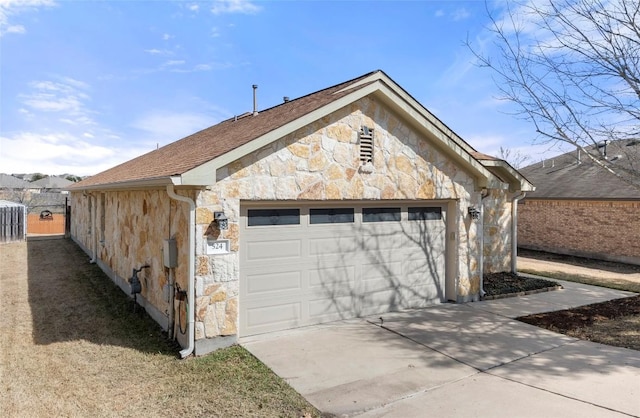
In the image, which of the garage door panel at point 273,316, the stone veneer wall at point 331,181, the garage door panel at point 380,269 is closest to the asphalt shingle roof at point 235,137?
the stone veneer wall at point 331,181

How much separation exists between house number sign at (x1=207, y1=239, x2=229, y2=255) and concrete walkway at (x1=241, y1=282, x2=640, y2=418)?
61.7 inches

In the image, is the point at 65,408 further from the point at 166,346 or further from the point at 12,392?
the point at 166,346

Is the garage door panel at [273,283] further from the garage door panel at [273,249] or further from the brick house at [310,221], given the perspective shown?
the garage door panel at [273,249]

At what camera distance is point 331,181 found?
7.30 meters

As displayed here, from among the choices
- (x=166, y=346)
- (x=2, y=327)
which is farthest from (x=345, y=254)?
(x=2, y=327)

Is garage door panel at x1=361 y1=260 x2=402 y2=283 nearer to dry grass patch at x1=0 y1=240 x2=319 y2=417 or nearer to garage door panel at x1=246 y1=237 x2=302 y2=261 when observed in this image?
garage door panel at x1=246 y1=237 x2=302 y2=261

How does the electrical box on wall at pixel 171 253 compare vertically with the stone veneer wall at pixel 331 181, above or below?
below

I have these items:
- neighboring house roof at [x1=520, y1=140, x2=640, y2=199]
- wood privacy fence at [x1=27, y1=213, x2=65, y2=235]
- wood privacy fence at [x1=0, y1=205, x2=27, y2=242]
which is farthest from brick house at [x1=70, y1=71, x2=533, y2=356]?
wood privacy fence at [x1=27, y1=213, x2=65, y2=235]

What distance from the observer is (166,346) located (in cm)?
641

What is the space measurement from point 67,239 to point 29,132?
6.16m

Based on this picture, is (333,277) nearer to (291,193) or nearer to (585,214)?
(291,193)

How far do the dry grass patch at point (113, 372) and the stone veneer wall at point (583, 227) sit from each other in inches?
676

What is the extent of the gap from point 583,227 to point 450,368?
629 inches

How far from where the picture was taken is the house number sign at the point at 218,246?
6.09 metres
